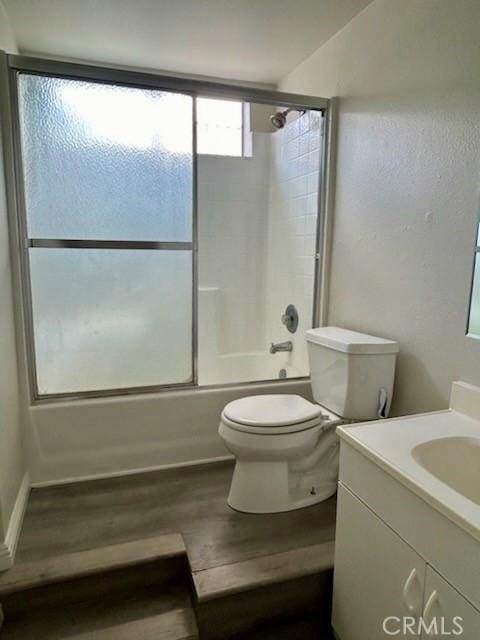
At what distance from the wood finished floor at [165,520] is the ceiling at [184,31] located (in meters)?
2.26

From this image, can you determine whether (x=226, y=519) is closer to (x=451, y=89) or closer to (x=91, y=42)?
(x=451, y=89)

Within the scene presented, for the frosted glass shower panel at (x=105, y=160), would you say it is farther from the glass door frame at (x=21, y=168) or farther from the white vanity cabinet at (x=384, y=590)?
the white vanity cabinet at (x=384, y=590)

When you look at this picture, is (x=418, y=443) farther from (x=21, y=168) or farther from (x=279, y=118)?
(x=279, y=118)

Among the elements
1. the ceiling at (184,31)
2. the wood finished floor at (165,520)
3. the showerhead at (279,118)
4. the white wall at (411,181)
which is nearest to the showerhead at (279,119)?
the showerhead at (279,118)

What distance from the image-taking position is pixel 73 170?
189 centimetres

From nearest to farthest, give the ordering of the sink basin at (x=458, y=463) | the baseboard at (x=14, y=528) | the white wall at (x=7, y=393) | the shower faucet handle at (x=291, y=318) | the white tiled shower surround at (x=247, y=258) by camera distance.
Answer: the sink basin at (x=458, y=463) → the baseboard at (x=14, y=528) → the white wall at (x=7, y=393) → the shower faucet handle at (x=291, y=318) → the white tiled shower surround at (x=247, y=258)

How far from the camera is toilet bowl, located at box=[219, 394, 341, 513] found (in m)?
1.71

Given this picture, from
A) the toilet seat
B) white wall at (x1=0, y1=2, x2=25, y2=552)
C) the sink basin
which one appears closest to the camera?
the sink basin

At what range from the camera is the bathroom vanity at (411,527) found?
34.1 inches

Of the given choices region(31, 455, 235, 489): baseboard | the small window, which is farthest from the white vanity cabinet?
the small window

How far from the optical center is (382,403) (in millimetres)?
1777

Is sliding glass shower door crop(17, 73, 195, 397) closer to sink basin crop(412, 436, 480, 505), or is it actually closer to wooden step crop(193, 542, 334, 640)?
wooden step crop(193, 542, 334, 640)

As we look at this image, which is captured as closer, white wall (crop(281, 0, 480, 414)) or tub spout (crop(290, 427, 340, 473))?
white wall (crop(281, 0, 480, 414))

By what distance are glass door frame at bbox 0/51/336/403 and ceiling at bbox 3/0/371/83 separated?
0.28 meters
